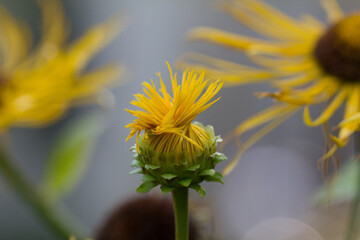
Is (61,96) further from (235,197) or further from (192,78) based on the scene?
(235,197)

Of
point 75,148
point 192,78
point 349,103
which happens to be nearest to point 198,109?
point 192,78

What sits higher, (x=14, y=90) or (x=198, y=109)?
(x=14, y=90)

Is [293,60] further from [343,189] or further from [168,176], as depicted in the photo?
[168,176]

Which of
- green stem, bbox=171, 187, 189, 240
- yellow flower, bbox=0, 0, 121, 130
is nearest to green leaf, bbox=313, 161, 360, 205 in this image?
green stem, bbox=171, 187, 189, 240

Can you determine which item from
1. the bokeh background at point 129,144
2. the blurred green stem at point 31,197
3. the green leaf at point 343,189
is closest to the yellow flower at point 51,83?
the blurred green stem at point 31,197

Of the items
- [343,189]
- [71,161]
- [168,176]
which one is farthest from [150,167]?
[71,161]
